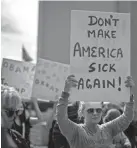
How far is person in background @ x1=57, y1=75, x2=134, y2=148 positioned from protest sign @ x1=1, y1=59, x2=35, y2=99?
1.52 metres

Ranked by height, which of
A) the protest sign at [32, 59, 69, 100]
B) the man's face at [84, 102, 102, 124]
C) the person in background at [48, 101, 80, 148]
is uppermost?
the protest sign at [32, 59, 69, 100]

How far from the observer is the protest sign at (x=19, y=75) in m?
4.37

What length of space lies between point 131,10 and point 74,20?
575 centimetres

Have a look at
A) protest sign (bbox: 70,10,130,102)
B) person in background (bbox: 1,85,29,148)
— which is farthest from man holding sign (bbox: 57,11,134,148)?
person in background (bbox: 1,85,29,148)

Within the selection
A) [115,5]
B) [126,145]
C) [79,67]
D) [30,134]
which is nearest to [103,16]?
[79,67]

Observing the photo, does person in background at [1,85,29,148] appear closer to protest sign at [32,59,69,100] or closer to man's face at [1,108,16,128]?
man's face at [1,108,16,128]

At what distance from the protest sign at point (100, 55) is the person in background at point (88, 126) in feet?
0.36

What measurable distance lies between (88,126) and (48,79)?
1.78m

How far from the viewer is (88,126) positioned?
9.45ft

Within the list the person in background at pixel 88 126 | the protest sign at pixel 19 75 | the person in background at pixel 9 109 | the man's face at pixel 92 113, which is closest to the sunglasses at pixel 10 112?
the person in background at pixel 9 109

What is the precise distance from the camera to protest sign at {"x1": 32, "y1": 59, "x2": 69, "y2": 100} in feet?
14.9

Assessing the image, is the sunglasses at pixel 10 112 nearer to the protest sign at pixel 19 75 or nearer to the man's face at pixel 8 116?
the man's face at pixel 8 116

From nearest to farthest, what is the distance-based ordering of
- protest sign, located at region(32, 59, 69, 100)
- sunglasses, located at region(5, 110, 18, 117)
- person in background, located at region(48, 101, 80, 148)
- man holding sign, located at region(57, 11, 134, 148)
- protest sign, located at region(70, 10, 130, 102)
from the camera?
sunglasses, located at region(5, 110, 18, 117), man holding sign, located at region(57, 11, 134, 148), protest sign, located at region(70, 10, 130, 102), person in background, located at region(48, 101, 80, 148), protest sign, located at region(32, 59, 69, 100)

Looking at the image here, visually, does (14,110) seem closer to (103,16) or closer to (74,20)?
(74,20)
